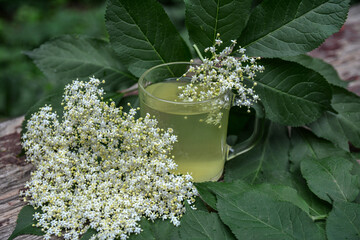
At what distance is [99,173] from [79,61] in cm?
46

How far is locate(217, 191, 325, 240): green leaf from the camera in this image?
2.45ft

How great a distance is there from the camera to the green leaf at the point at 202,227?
759 millimetres

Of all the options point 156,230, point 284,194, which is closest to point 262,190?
point 284,194

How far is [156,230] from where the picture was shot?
31.8 inches

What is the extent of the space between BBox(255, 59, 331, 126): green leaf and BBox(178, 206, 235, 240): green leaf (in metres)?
0.37

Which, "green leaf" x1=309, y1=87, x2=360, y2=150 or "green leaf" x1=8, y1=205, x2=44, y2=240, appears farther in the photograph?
"green leaf" x1=309, y1=87, x2=360, y2=150

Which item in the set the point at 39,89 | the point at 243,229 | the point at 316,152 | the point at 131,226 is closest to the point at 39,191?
the point at 131,226

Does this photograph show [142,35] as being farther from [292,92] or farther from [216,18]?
[292,92]

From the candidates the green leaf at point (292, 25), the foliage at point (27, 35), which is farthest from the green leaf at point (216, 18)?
the foliage at point (27, 35)

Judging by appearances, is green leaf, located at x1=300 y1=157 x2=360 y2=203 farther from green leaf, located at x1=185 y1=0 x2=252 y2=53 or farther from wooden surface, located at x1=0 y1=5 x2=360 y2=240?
wooden surface, located at x1=0 y1=5 x2=360 y2=240

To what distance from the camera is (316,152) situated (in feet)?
3.59

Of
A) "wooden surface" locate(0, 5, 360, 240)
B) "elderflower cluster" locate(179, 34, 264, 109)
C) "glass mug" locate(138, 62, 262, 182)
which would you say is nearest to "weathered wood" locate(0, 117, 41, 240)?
"wooden surface" locate(0, 5, 360, 240)

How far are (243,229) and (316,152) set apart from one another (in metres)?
0.46

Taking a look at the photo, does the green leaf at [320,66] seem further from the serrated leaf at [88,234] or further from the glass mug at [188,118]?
the serrated leaf at [88,234]
